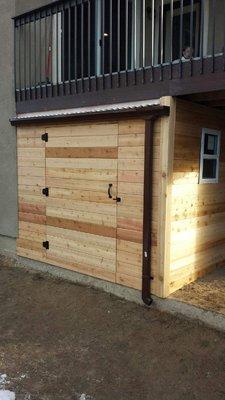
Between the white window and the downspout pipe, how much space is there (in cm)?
89

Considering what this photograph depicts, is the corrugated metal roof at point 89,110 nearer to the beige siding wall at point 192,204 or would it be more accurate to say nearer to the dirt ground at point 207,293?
the beige siding wall at point 192,204

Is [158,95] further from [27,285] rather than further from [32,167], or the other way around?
[27,285]

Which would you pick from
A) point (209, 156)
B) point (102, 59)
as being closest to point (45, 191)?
point (102, 59)

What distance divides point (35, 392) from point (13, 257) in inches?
153

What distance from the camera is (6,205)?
7.31 m

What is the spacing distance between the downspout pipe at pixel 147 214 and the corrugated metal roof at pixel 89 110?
0.25 metres

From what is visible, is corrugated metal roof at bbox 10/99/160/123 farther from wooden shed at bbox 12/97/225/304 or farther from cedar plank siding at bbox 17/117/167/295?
cedar plank siding at bbox 17/117/167/295

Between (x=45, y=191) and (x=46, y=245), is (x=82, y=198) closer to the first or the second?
(x=45, y=191)

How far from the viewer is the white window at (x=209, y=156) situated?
554 centimetres

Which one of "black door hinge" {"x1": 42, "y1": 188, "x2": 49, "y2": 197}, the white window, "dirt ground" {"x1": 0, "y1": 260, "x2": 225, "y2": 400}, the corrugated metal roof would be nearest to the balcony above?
the corrugated metal roof

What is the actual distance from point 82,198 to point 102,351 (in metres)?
2.34

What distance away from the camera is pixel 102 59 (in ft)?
18.9

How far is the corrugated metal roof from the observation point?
5.10 m

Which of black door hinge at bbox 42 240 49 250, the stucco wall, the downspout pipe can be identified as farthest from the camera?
the stucco wall
